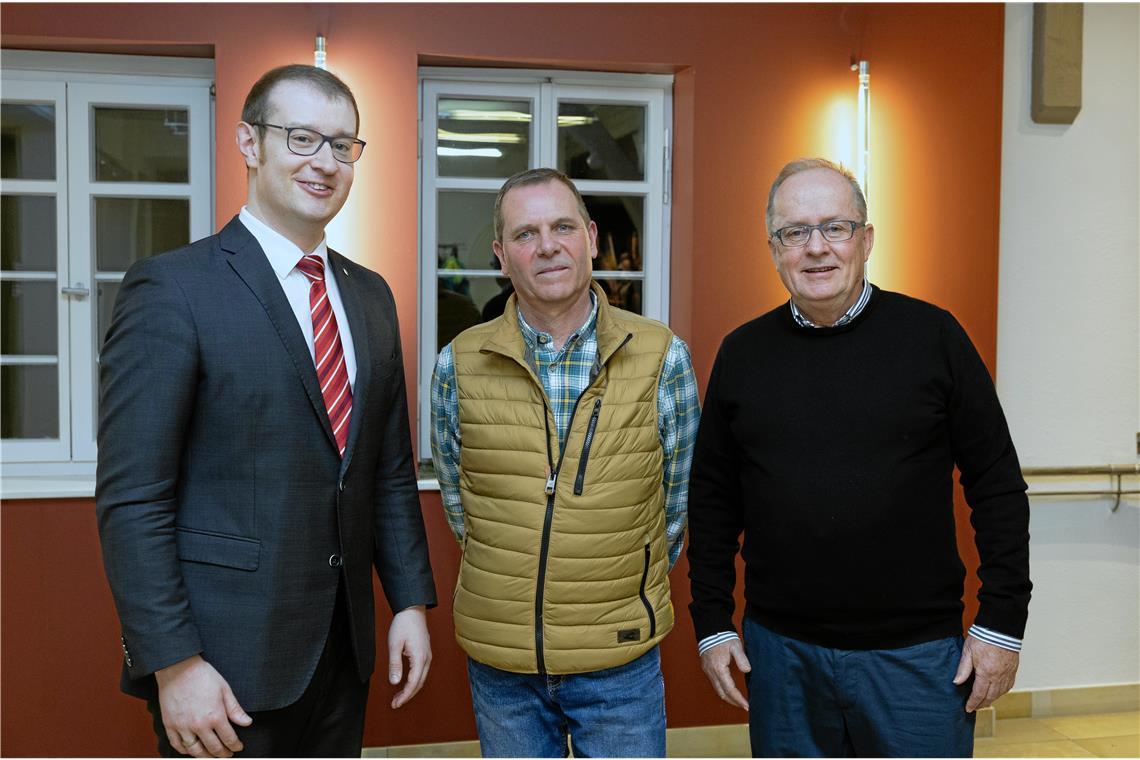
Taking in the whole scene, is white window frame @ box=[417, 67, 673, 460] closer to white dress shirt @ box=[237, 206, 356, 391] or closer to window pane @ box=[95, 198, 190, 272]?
window pane @ box=[95, 198, 190, 272]

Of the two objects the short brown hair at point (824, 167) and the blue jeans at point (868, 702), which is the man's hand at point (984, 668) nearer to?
the blue jeans at point (868, 702)

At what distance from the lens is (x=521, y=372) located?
6.31ft

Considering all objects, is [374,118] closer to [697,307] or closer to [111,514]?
[697,307]

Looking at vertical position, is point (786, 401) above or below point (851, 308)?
below

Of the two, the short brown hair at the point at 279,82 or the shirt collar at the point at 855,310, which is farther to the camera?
the shirt collar at the point at 855,310

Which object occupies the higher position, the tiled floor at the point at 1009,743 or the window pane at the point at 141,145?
the window pane at the point at 141,145

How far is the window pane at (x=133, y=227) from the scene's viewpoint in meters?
3.33

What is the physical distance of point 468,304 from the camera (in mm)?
3525

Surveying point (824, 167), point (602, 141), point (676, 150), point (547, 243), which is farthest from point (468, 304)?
point (824, 167)

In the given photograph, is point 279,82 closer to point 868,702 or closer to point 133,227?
point 868,702

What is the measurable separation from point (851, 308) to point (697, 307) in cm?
158

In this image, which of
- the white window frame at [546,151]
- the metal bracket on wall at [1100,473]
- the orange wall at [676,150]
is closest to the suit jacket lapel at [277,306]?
the orange wall at [676,150]

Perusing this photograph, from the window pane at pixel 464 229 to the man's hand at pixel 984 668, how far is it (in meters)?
2.26

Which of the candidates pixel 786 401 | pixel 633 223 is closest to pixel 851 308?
pixel 786 401
